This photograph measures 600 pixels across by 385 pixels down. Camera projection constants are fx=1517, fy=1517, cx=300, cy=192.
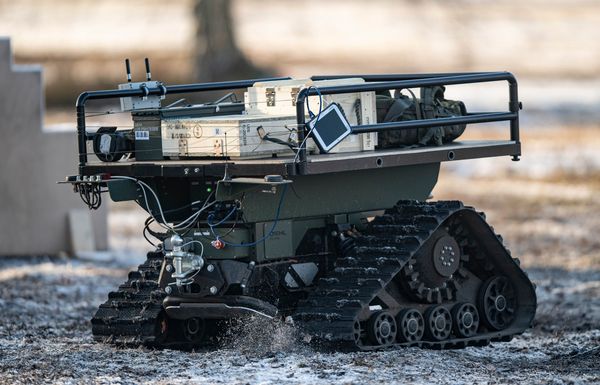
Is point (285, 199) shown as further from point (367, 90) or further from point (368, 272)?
point (367, 90)

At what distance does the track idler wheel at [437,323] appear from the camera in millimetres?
12133

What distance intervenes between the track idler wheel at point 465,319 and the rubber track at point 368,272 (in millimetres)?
89

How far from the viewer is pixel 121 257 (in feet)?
63.3

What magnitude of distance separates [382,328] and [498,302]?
5.17 feet

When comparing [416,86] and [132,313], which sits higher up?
[416,86]

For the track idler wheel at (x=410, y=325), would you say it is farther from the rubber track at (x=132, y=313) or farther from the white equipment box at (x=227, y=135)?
the rubber track at (x=132, y=313)

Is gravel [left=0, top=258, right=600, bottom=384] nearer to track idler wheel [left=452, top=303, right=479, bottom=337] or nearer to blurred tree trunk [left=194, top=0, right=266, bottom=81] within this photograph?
track idler wheel [left=452, top=303, right=479, bottom=337]

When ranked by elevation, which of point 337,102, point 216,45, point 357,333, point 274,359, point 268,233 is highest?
point 216,45

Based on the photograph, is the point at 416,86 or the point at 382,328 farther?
the point at 416,86

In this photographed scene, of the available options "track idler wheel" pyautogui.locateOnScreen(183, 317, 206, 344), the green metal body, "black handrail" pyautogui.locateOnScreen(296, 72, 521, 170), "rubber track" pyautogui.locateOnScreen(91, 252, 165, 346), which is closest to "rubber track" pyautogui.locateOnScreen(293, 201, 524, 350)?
the green metal body

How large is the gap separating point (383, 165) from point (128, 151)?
205 cm

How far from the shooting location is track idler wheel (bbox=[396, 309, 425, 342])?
468 inches

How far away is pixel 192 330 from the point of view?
12.5m

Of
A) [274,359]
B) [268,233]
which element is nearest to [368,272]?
[268,233]
